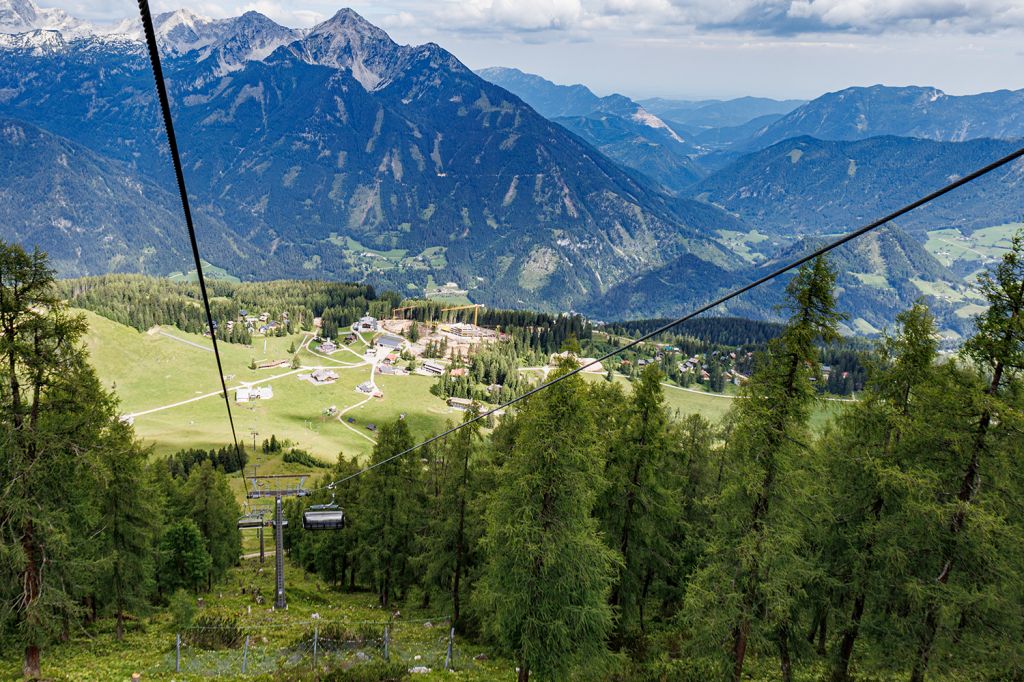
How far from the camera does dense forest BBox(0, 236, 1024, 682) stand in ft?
62.2

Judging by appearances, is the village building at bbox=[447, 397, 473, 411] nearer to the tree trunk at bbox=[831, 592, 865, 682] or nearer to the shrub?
the shrub

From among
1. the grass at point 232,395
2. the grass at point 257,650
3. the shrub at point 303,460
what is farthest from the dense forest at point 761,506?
the grass at point 232,395

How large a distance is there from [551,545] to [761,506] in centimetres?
732

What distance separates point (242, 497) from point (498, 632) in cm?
8710

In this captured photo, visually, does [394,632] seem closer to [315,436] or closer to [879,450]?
[879,450]

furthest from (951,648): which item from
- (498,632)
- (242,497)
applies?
(242,497)

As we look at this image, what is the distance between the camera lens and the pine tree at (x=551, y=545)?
22078 millimetres

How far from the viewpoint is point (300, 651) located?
26.4 metres

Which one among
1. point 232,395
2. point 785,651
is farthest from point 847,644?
point 232,395

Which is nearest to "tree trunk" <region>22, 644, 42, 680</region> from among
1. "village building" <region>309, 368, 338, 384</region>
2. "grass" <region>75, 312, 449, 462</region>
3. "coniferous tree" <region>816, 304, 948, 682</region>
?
"coniferous tree" <region>816, 304, 948, 682</region>

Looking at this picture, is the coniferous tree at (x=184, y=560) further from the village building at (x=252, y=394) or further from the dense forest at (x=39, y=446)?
the village building at (x=252, y=394)

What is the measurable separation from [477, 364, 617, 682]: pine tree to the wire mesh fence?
612 centimetres

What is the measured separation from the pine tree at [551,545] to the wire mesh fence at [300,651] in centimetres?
612

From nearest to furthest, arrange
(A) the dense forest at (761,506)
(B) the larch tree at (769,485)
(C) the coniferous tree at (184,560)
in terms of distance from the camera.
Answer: (A) the dense forest at (761,506) → (B) the larch tree at (769,485) → (C) the coniferous tree at (184,560)
